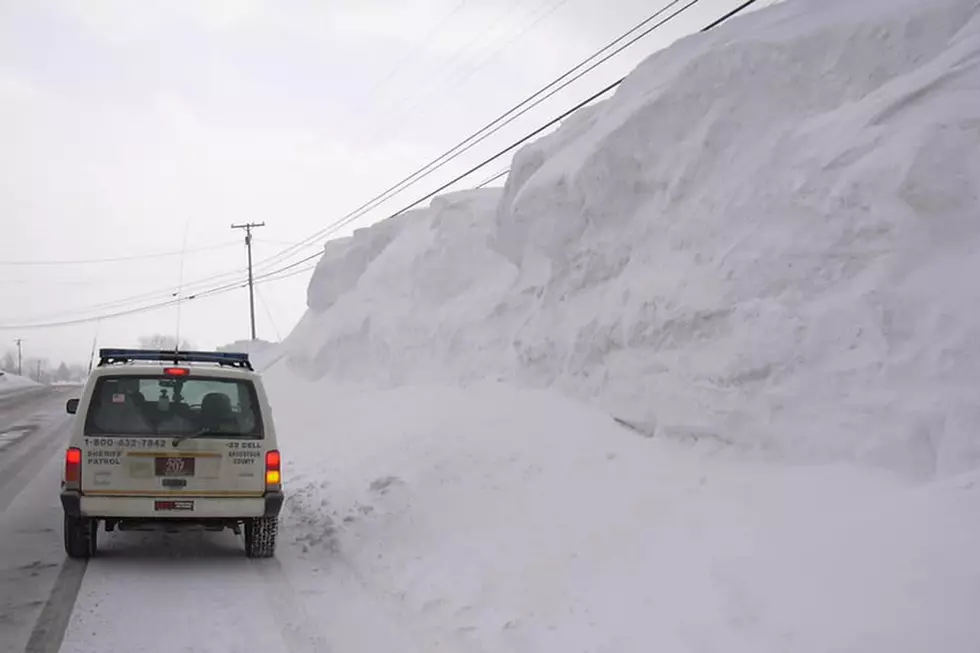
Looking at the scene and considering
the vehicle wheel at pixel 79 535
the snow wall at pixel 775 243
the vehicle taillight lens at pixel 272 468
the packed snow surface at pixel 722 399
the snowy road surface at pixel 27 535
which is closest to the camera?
the packed snow surface at pixel 722 399

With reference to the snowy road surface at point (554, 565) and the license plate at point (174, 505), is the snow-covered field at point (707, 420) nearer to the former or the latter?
the snowy road surface at point (554, 565)

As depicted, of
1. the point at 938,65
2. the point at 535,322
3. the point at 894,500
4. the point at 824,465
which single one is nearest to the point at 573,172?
the point at 535,322

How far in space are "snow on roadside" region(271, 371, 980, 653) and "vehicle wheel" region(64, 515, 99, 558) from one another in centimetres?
182

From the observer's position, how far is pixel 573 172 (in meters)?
12.2

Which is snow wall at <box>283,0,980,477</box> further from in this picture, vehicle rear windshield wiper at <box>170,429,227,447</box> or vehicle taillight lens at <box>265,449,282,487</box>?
vehicle rear windshield wiper at <box>170,429,227,447</box>

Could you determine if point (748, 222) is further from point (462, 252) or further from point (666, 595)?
point (462, 252)

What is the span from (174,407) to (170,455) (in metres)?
0.64

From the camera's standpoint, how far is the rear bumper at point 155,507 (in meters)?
7.59

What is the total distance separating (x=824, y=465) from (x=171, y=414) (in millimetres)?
5808

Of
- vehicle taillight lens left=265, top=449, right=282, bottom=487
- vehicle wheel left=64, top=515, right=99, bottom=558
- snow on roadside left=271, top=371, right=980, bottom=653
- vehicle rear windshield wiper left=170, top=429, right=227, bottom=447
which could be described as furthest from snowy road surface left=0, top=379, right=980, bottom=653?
vehicle rear windshield wiper left=170, top=429, right=227, bottom=447

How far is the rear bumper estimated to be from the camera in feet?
24.9

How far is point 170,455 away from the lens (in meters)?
7.71

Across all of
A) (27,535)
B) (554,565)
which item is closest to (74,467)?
(27,535)

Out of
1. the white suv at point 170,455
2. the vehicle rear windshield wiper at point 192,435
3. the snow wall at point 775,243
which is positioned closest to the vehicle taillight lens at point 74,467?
the white suv at point 170,455
